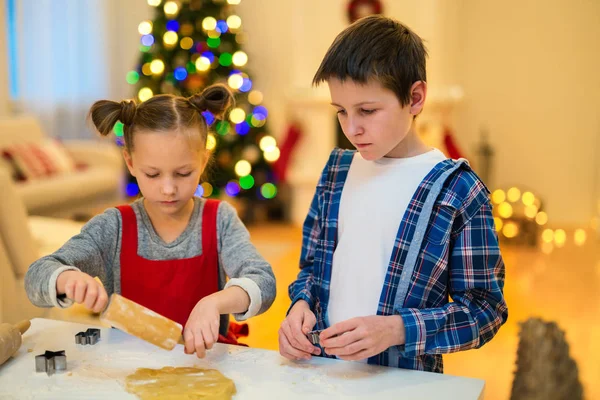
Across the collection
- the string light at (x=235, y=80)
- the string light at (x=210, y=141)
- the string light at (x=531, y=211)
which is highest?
the string light at (x=235, y=80)

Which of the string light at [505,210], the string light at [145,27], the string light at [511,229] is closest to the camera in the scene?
the string light at [511,229]

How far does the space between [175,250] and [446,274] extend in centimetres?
58

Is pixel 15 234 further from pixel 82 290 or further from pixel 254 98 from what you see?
pixel 254 98

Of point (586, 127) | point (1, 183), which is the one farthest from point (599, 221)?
point (1, 183)

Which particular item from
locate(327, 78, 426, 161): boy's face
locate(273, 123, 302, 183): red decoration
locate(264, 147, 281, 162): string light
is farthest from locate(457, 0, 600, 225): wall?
locate(327, 78, 426, 161): boy's face

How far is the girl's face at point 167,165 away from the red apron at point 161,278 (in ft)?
0.37

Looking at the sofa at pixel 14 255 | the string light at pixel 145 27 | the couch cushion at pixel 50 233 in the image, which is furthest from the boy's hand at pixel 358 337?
the string light at pixel 145 27

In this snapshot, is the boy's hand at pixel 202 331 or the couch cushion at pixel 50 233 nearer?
the boy's hand at pixel 202 331

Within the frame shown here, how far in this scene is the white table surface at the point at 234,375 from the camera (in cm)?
104

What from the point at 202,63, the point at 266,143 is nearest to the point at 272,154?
the point at 266,143

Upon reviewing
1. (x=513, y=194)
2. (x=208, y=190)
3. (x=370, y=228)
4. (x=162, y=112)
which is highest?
(x=162, y=112)

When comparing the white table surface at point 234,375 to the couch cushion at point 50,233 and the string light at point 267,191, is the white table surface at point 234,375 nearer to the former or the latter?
the couch cushion at point 50,233

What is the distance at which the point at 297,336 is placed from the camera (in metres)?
1.18

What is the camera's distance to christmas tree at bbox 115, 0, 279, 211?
5297 mm
